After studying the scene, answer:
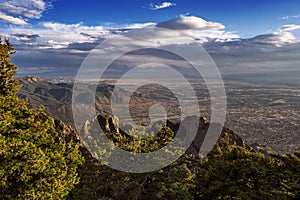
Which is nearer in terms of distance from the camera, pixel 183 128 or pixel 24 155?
pixel 24 155

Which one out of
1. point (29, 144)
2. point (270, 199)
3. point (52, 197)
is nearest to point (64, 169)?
point (52, 197)

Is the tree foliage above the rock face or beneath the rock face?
above

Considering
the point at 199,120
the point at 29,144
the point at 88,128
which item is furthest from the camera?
the point at 199,120

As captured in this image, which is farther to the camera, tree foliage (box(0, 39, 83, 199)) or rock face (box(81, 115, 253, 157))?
rock face (box(81, 115, 253, 157))

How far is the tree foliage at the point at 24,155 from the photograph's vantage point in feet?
85.5

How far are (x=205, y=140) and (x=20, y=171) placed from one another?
7511 centimetres

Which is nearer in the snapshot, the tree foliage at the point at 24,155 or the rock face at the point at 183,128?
the tree foliage at the point at 24,155

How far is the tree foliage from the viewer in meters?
26.0

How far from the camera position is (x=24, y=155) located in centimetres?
2641

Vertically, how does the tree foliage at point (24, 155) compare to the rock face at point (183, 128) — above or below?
above

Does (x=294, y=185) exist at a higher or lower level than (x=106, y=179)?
higher

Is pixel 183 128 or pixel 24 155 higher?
pixel 24 155

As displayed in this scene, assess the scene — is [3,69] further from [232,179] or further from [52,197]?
[232,179]

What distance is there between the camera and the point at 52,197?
2847 centimetres
